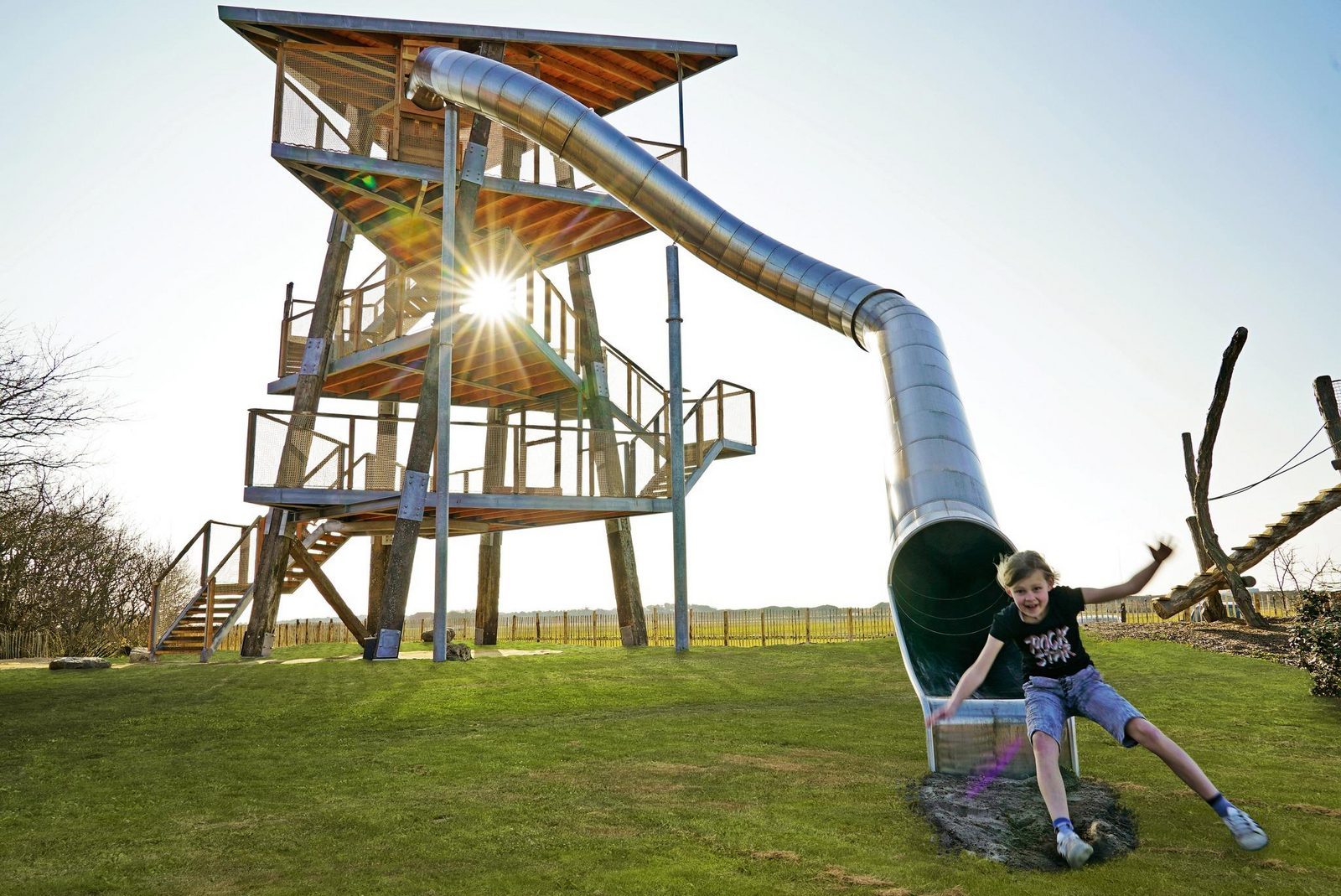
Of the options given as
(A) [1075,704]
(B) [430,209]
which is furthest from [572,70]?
(A) [1075,704]

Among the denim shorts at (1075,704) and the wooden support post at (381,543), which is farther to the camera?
the wooden support post at (381,543)

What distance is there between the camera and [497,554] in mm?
23422

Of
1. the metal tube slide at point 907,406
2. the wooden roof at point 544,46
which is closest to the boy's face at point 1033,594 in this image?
the metal tube slide at point 907,406

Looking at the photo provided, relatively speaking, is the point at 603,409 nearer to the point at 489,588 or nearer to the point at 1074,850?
the point at 489,588

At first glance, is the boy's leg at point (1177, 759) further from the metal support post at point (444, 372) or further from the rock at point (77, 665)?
the rock at point (77, 665)

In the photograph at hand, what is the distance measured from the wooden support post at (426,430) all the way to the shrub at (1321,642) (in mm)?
11508

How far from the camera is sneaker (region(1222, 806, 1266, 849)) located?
14.3 feet

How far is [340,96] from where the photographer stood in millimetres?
19359

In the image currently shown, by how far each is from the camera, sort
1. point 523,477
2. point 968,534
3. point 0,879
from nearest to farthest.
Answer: point 0,879 < point 968,534 < point 523,477

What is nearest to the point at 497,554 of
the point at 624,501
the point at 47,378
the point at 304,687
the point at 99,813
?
the point at 624,501

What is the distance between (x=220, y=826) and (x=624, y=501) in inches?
505

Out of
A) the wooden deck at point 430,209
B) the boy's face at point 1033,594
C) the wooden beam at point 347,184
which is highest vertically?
the wooden deck at point 430,209

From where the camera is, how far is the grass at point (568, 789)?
4219 mm

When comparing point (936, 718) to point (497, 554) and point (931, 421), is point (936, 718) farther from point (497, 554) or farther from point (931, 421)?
point (497, 554)
